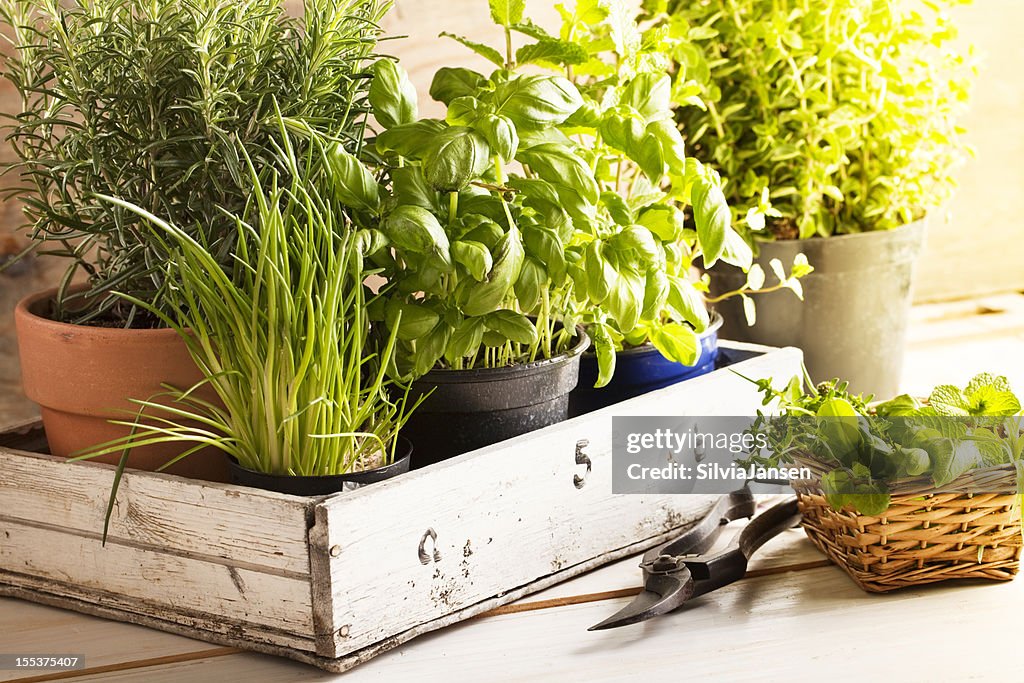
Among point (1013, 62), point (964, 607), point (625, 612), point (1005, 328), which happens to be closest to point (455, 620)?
point (625, 612)

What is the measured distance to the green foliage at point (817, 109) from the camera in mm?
1159

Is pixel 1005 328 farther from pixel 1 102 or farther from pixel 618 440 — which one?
pixel 1 102

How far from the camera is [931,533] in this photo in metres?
0.82

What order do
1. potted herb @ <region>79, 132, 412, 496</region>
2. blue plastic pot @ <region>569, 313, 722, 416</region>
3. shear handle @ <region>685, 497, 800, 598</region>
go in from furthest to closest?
blue plastic pot @ <region>569, 313, 722, 416</region> → shear handle @ <region>685, 497, 800, 598</region> → potted herb @ <region>79, 132, 412, 496</region>

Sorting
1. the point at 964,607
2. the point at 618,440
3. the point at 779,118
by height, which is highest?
the point at 779,118

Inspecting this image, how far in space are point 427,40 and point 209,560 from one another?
2.18 ft

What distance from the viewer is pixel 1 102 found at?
1.04 meters

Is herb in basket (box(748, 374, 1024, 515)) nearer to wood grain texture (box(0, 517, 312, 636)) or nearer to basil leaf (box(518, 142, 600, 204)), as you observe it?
basil leaf (box(518, 142, 600, 204))

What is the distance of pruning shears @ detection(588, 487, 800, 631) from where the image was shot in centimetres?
81

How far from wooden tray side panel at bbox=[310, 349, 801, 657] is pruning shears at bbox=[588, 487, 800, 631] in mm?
58

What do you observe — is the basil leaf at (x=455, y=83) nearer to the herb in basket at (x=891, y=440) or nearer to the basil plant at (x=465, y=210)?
the basil plant at (x=465, y=210)

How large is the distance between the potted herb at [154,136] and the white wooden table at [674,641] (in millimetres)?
133

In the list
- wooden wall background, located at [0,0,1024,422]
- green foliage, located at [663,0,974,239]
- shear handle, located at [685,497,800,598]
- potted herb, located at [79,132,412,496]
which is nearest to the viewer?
potted herb, located at [79,132,412,496]

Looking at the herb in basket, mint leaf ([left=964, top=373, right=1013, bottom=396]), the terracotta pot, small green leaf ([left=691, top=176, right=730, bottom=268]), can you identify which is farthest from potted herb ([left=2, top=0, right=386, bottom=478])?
mint leaf ([left=964, top=373, right=1013, bottom=396])
